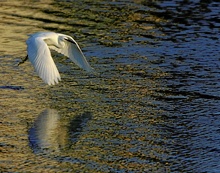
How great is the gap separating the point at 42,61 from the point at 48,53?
178 millimetres

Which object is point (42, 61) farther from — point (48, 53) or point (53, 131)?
point (53, 131)

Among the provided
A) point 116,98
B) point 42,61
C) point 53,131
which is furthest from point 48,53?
point 53,131

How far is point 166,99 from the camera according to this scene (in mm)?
9039

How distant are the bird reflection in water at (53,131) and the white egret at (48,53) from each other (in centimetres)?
42

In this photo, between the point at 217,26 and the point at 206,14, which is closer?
the point at 217,26

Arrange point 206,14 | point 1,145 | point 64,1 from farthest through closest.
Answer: point 64,1 → point 206,14 → point 1,145

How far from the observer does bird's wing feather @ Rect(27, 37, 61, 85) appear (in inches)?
321

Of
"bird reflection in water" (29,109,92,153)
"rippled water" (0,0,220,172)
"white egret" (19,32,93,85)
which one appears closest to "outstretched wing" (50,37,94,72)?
"white egret" (19,32,93,85)

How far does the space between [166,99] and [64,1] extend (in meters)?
7.91

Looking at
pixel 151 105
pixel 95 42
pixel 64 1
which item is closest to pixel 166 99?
pixel 151 105

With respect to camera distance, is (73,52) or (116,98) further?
(73,52)

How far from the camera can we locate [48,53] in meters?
8.50

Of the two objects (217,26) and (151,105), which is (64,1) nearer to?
(217,26)

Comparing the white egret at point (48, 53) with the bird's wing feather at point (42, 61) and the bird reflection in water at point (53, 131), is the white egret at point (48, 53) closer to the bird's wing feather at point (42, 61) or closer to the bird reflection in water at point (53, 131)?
the bird's wing feather at point (42, 61)
